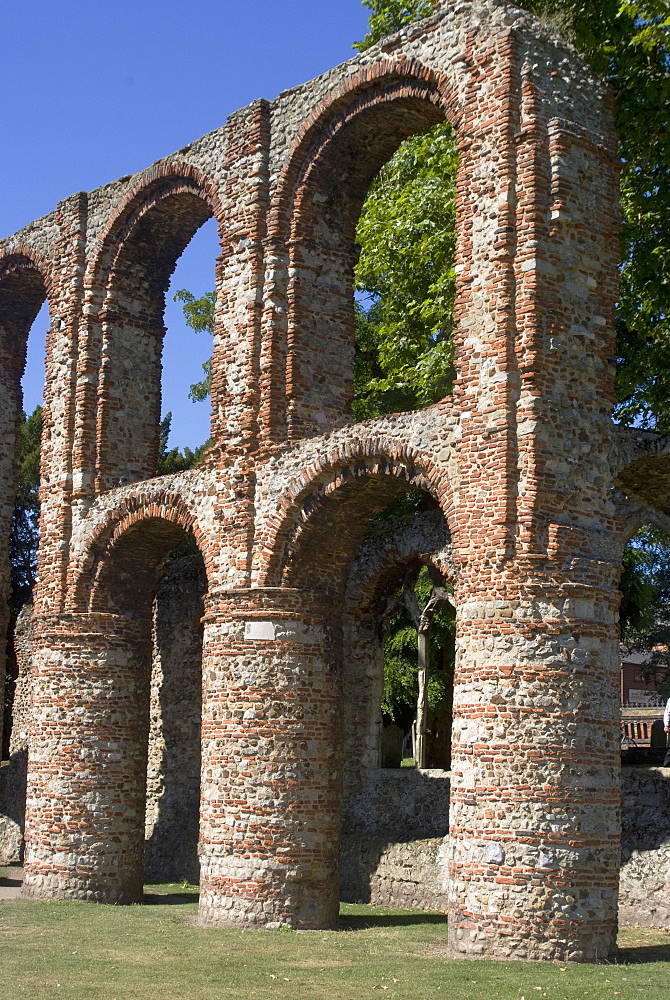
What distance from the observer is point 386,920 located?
13.4 meters

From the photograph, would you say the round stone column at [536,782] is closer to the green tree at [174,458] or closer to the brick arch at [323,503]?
the brick arch at [323,503]

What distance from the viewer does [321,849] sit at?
42.7 feet

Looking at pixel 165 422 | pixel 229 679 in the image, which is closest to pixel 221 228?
pixel 229 679

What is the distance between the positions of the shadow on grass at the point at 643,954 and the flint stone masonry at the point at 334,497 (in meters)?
0.23

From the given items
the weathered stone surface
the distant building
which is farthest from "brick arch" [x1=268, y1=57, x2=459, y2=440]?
the distant building

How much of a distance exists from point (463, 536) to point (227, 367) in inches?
171

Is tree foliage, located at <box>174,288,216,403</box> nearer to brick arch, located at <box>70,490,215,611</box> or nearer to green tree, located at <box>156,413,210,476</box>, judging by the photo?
green tree, located at <box>156,413,210,476</box>

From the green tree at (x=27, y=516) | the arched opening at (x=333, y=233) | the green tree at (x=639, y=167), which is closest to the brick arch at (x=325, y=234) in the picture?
the arched opening at (x=333, y=233)

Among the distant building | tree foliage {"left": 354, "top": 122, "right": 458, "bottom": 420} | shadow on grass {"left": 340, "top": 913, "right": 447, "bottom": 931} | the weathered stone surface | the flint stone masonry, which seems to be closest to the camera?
the flint stone masonry

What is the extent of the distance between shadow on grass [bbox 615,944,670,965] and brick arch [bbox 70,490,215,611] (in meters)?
7.15

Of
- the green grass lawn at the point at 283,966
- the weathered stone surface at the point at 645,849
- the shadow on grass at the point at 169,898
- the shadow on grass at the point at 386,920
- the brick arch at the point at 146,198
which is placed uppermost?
the brick arch at the point at 146,198

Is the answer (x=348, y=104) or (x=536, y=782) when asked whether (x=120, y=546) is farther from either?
(x=536, y=782)

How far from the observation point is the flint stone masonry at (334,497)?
1082cm

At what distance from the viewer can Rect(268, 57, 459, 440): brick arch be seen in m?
14.0
